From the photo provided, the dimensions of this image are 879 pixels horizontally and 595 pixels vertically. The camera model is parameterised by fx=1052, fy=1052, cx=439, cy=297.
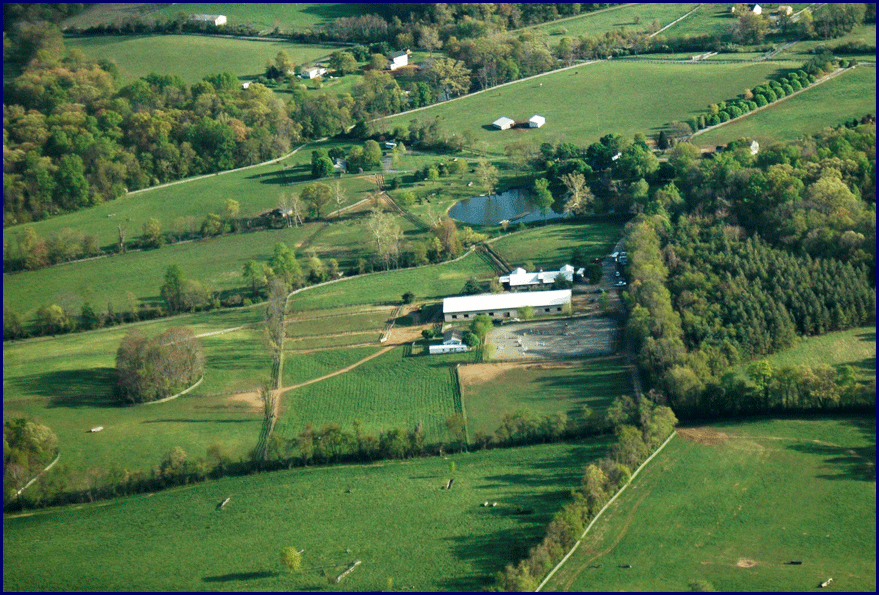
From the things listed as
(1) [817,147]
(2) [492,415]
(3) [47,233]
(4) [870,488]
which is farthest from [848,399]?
(3) [47,233]

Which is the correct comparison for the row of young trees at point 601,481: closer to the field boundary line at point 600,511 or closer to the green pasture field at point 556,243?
the field boundary line at point 600,511

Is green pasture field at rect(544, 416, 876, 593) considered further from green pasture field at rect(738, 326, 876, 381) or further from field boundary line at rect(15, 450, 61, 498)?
field boundary line at rect(15, 450, 61, 498)

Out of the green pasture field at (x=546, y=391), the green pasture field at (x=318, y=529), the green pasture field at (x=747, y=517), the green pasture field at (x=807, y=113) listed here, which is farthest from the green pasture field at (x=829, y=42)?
the green pasture field at (x=318, y=529)

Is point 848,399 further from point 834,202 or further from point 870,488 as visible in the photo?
point 834,202

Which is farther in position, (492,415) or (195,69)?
(195,69)

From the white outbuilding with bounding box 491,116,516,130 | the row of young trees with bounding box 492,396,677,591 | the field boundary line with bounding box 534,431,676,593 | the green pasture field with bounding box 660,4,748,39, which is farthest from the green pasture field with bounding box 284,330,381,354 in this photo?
the green pasture field with bounding box 660,4,748,39

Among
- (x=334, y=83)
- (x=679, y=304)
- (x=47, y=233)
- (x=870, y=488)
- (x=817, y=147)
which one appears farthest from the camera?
(x=334, y=83)

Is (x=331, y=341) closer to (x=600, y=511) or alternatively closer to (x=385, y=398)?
(x=385, y=398)
